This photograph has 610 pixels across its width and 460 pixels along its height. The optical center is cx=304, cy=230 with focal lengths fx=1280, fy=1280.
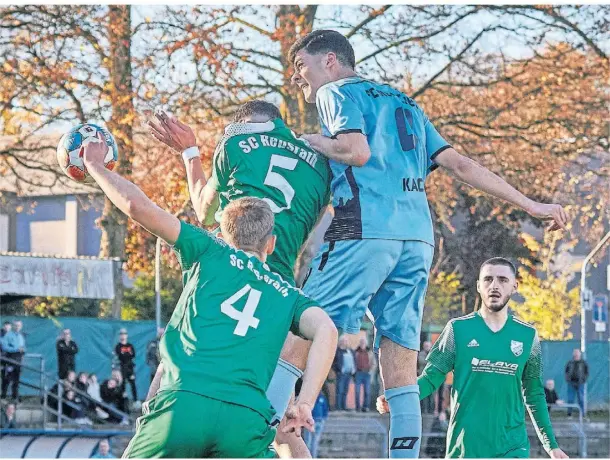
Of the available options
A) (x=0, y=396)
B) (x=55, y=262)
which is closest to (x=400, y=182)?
(x=0, y=396)

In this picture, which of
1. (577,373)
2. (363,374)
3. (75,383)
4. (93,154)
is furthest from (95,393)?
(93,154)

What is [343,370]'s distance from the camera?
87.1 feet

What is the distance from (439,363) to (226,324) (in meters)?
3.99

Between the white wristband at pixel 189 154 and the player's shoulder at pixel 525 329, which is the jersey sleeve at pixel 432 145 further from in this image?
the player's shoulder at pixel 525 329

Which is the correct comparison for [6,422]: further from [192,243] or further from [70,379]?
[192,243]

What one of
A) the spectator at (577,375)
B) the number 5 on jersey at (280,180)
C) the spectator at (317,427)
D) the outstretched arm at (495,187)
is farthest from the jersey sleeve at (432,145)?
the spectator at (577,375)

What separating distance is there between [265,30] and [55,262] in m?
6.65

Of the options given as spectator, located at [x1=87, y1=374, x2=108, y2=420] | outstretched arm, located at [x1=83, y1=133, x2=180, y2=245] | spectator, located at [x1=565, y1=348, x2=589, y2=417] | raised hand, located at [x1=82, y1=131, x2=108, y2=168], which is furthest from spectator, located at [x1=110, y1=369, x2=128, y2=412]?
outstretched arm, located at [x1=83, y1=133, x2=180, y2=245]

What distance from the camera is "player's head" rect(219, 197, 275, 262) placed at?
19.1ft

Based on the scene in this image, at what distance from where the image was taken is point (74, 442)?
18.9 meters

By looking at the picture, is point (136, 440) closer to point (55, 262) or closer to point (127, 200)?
point (127, 200)

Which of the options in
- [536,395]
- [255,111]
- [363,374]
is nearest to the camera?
[255,111]

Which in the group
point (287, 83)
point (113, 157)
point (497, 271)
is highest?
point (287, 83)

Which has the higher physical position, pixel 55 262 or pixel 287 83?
pixel 287 83
